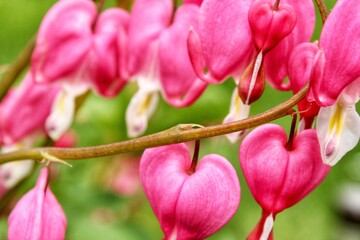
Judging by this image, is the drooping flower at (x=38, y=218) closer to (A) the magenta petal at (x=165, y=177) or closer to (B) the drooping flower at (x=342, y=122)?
(A) the magenta petal at (x=165, y=177)

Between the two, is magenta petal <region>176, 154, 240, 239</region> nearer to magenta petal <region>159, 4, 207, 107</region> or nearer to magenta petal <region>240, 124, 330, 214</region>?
magenta petal <region>240, 124, 330, 214</region>

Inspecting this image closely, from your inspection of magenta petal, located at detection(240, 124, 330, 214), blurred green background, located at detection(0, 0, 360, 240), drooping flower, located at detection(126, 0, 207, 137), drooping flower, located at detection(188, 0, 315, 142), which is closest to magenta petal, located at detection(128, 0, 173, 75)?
drooping flower, located at detection(126, 0, 207, 137)

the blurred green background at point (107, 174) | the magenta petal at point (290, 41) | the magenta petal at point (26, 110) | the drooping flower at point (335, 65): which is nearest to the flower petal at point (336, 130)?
the drooping flower at point (335, 65)

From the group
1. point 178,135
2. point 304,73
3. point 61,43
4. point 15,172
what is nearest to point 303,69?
point 304,73

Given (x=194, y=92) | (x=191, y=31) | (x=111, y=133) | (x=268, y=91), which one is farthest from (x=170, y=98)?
(x=268, y=91)

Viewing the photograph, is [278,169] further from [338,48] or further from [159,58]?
[159,58]

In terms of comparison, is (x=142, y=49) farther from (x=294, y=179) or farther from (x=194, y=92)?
(x=294, y=179)
